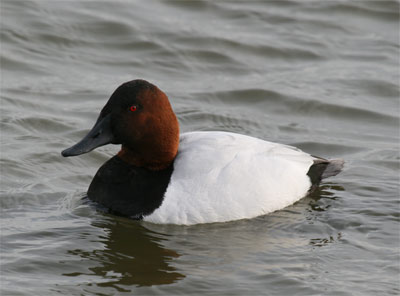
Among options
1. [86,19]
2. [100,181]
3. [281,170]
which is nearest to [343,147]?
[281,170]

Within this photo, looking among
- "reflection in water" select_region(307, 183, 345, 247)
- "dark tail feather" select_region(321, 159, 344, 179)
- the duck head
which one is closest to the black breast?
the duck head

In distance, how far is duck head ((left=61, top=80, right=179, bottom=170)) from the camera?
21.0 ft

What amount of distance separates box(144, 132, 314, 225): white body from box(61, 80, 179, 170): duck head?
0.19 meters

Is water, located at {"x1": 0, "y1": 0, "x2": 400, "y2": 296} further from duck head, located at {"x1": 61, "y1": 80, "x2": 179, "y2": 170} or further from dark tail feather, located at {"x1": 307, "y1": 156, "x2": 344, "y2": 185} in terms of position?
duck head, located at {"x1": 61, "y1": 80, "x2": 179, "y2": 170}

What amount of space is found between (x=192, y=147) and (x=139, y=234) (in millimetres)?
887

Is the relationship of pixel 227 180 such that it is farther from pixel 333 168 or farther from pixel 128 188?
pixel 333 168

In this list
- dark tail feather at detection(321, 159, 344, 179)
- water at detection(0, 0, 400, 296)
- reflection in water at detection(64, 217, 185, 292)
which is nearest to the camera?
reflection in water at detection(64, 217, 185, 292)

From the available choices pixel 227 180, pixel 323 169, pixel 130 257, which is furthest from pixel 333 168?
pixel 130 257

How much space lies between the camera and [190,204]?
631 cm

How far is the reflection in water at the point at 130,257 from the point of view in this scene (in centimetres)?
541

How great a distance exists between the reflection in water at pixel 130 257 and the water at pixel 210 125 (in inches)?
0.6

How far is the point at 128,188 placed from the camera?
21.2ft

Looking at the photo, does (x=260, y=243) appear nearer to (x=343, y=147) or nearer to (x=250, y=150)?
(x=250, y=150)

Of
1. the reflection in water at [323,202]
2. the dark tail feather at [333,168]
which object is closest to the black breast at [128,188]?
the reflection in water at [323,202]
